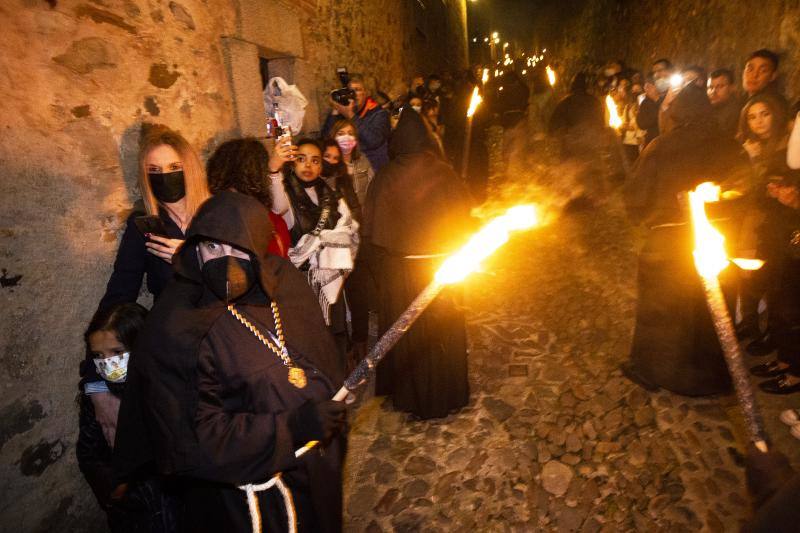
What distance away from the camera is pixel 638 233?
26.3 feet

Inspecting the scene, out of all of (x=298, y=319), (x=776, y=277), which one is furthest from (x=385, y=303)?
(x=776, y=277)

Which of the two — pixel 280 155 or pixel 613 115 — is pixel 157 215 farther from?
pixel 613 115

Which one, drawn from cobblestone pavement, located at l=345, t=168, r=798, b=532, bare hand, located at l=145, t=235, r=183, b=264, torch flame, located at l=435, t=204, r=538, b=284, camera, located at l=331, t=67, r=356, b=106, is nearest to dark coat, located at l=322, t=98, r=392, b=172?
camera, located at l=331, t=67, r=356, b=106

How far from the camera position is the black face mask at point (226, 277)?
1.79 m

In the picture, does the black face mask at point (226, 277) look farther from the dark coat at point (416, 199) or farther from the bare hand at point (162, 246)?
the dark coat at point (416, 199)

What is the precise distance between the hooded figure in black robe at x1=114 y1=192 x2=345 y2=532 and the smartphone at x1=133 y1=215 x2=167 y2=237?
1170mm

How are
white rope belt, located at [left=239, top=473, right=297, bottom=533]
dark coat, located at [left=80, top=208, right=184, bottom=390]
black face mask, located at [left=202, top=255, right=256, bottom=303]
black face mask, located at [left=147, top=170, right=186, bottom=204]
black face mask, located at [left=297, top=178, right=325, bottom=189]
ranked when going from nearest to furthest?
black face mask, located at [left=202, top=255, right=256, bottom=303] < white rope belt, located at [left=239, top=473, right=297, bottom=533] < dark coat, located at [left=80, top=208, right=184, bottom=390] < black face mask, located at [left=147, top=170, right=186, bottom=204] < black face mask, located at [left=297, top=178, right=325, bottom=189]

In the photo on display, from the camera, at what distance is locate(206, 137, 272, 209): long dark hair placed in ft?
11.1

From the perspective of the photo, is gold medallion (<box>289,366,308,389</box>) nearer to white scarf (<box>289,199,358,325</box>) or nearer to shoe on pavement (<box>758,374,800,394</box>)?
white scarf (<box>289,199,358,325</box>)

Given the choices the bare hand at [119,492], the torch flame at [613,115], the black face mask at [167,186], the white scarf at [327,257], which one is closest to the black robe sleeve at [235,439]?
the bare hand at [119,492]

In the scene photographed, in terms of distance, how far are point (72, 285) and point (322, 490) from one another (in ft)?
6.75

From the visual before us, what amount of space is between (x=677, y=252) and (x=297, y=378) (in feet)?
11.6

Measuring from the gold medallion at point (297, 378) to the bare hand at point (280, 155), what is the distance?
2372 mm

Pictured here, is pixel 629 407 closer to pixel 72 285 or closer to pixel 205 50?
pixel 72 285
